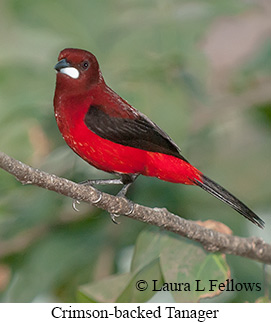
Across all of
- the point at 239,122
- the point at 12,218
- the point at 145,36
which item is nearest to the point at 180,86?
the point at 145,36

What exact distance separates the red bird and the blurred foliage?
30 centimetres

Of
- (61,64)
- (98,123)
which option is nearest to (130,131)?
(98,123)

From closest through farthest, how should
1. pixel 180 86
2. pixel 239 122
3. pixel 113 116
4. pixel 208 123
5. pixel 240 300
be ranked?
pixel 113 116
pixel 240 300
pixel 180 86
pixel 208 123
pixel 239 122

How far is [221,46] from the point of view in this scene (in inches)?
74.3

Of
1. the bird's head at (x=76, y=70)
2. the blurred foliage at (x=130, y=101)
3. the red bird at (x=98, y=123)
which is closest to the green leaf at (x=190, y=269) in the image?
the blurred foliage at (x=130, y=101)

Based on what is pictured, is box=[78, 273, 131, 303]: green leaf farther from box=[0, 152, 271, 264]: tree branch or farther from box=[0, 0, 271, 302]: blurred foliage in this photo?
box=[0, 152, 271, 264]: tree branch

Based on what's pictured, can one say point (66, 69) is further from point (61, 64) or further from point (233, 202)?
point (233, 202)

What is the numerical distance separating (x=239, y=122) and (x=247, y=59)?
0.20 meters

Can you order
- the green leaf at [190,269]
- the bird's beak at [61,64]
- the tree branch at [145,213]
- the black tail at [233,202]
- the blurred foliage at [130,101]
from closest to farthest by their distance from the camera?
the tree branch at [145,213] < the bird's beak at [61,64] < the black tail at [233,202] < the green leaf at [190,269] < the blurred foliage at [130,101]

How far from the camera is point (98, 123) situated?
1155 millimetres

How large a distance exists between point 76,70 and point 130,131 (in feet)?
0.46

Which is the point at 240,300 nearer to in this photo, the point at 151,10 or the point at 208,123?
the point at 208,123

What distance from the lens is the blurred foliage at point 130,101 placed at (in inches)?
61.3

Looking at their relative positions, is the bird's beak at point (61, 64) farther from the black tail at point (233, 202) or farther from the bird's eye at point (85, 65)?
the black tail at point (233, 202)
